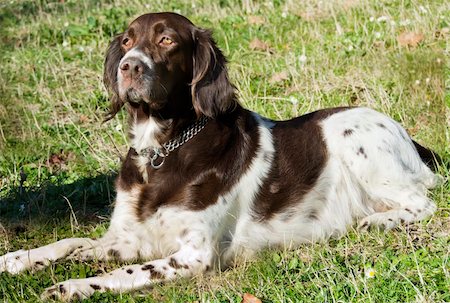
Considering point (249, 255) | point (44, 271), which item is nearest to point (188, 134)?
point (249, 255)

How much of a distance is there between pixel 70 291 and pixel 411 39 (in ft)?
13.9

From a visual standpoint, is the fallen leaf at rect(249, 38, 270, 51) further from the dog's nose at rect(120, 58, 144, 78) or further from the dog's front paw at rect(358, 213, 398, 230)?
the dog's nose at rect(120, 58, 144, 78)

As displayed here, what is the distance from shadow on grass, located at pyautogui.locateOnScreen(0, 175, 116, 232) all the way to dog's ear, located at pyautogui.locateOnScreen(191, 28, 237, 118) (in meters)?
1.16

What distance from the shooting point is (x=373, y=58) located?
687 cm

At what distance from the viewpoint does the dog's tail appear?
530 cm

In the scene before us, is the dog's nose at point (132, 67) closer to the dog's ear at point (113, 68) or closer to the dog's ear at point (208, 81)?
the dog's ear at point (208, 81)

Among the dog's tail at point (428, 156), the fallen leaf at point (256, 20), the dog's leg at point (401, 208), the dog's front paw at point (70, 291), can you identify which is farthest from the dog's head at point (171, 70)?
the fallen leaf at point (256, 20)

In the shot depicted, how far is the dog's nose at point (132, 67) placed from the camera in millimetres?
4137

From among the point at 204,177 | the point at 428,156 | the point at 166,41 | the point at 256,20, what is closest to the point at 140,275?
the point at 204,177

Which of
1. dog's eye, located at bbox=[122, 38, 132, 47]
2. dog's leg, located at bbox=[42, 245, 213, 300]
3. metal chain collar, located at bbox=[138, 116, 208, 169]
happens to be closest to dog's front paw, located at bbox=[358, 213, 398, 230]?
dog's leg, located at bbox=[42, 245, 213, 300]

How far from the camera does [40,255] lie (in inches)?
175

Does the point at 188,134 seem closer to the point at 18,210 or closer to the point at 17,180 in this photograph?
the point at 18,210

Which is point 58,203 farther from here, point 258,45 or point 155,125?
point 258,45

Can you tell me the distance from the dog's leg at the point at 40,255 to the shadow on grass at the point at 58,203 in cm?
38
